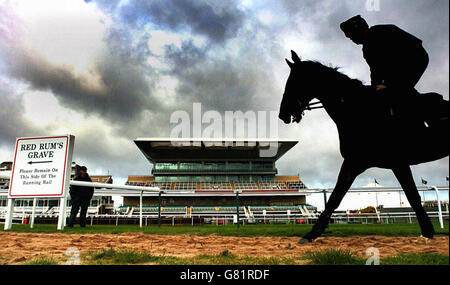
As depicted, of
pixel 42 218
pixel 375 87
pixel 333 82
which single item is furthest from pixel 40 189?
pixel 42 218

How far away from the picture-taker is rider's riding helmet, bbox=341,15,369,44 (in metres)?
2.04

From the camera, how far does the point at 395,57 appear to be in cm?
180

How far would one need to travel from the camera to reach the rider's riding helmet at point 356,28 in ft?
6.71

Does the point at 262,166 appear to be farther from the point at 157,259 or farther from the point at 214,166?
the point at 157,259

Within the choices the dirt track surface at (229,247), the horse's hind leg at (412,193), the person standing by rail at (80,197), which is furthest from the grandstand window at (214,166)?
the horse's hind leg at (412,193)

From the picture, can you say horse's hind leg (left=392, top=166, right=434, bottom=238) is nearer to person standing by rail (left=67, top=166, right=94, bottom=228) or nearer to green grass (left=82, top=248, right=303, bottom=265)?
green grass (left=82, top=248, right=303, bottom=265)

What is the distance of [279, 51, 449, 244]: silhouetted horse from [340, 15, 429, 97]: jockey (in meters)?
0.08

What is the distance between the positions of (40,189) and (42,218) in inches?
678

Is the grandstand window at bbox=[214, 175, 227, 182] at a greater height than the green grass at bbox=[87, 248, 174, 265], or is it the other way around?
the grandstand window at bbox=[214, 175, 227, 182]

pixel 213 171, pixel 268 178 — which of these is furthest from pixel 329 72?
pixel 268 178

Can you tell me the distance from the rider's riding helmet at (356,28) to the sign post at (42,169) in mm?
5041

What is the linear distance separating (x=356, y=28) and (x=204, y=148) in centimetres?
4138

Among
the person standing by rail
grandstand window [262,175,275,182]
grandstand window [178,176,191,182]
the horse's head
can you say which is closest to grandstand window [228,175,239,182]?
grandstand window [262,175,275,182]
